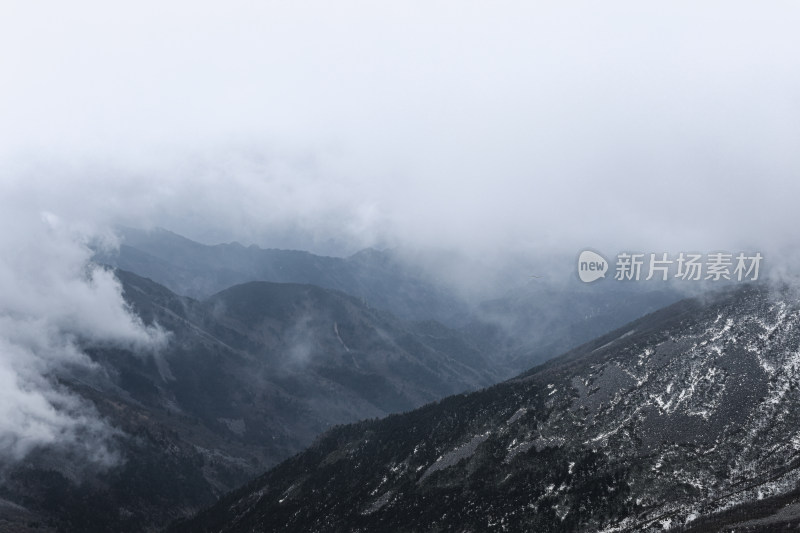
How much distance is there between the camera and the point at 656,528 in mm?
195750

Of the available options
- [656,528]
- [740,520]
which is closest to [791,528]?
[740,520]

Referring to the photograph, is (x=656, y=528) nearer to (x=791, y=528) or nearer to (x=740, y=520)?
(x=740, y=520)

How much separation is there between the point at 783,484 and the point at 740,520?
3078cm

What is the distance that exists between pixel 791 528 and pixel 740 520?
59.1ft

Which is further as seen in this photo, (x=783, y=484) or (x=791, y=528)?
(x=783, y=484)

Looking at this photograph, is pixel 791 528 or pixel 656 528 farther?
pixel 656 528

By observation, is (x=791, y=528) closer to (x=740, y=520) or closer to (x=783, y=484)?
(x=740, y=520)

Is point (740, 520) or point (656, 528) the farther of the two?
point (656, 528)

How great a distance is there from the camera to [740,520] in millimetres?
179750

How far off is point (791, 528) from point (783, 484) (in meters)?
41.7

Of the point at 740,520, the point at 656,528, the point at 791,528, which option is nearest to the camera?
the point at 791,528

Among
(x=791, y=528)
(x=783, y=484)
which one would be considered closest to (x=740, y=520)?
(x=791, y=528)

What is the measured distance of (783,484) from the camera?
200 metres

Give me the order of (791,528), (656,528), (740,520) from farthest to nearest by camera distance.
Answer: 1. (656,528)
2. (740,520)
3. (791,528)
